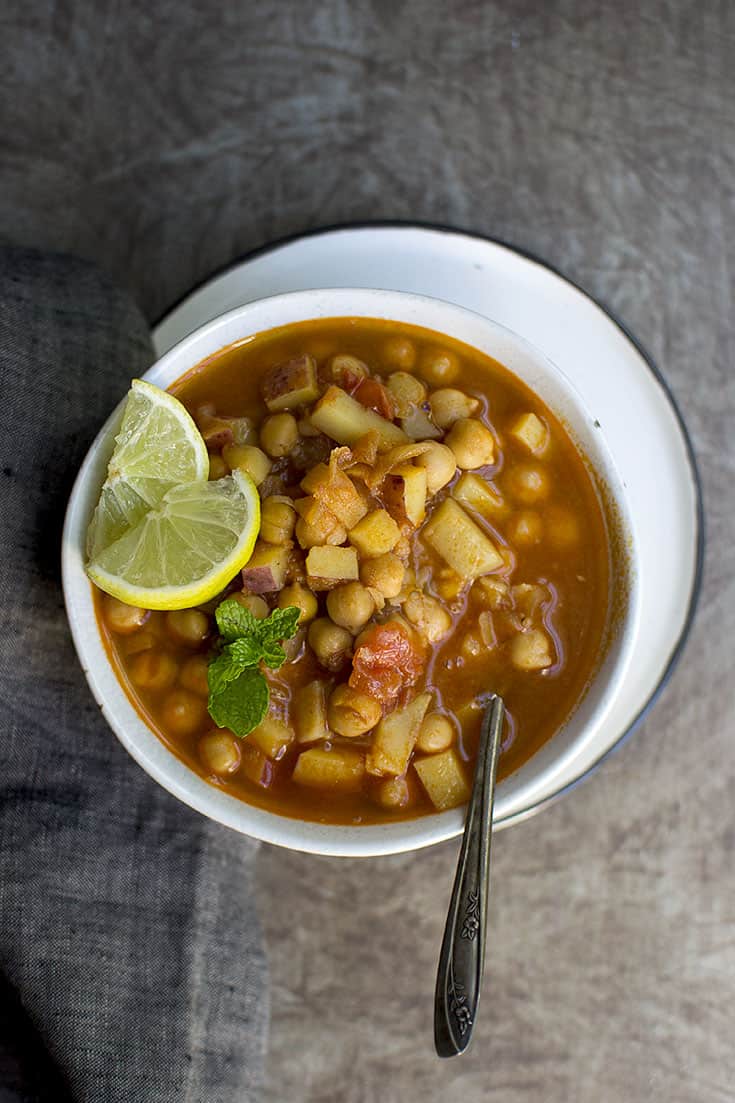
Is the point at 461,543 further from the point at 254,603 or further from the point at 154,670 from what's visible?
the point at 154,670

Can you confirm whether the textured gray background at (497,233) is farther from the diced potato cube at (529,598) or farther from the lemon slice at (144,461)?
the lemon slice at (144,461)

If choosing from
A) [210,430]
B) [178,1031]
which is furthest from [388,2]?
[178,1031]

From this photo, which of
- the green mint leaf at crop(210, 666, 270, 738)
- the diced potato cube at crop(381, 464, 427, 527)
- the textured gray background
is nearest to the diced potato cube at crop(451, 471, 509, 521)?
the diced potato cube at crop(381, 464, 427, 527)

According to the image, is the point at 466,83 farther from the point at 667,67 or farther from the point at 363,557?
the point at 363,557

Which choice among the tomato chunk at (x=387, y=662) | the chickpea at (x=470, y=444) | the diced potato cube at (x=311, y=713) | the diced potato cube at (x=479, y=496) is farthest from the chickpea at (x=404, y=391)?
the diced potato cube at (x=311, y=713)

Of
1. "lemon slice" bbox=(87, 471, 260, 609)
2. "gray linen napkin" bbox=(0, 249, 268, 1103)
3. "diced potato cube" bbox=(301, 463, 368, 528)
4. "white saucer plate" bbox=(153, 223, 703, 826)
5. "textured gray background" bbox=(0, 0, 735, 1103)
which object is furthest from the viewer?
"textured gray background" bbox=(0, 0, 735, 1103)

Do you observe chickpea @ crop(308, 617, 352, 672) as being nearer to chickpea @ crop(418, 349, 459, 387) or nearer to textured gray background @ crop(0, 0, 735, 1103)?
chickpea @ crop(418, 349, 459, 387)
